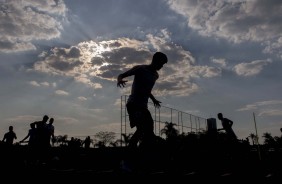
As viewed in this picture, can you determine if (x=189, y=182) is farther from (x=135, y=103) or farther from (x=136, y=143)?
(x=135, y=103)

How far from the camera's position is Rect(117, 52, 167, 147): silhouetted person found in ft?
16.1

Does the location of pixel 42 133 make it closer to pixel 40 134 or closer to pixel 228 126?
pixel 40 134

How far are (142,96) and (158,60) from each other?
715 mm

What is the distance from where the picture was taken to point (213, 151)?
46.4 ft

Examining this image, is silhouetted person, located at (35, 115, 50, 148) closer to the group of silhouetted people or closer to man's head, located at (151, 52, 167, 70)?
the group of silhouetted people

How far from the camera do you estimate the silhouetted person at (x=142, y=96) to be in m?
4.91

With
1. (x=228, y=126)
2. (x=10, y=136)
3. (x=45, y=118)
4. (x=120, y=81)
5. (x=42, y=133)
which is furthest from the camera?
(x=10, y=136)

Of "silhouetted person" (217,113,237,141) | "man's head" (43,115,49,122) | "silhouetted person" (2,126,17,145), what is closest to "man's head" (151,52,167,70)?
"man's head" (43,115,49,122)

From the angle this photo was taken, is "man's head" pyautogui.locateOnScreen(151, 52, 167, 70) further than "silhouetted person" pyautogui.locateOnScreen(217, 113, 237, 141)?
No

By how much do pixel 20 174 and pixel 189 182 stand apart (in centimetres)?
246

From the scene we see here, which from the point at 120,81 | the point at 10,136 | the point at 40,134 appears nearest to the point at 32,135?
the point at 40,134

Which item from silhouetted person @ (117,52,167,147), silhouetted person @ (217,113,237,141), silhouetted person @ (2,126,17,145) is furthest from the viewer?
silhouetted person @ (2,126,17,145)

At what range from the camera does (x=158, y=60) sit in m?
5.27

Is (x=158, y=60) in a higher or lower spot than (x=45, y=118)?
higher
